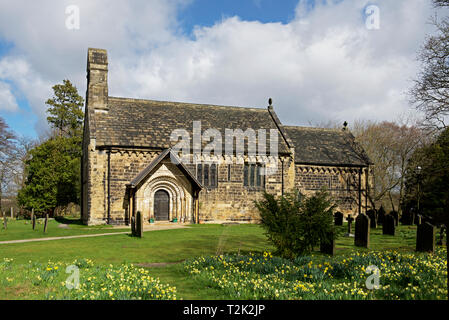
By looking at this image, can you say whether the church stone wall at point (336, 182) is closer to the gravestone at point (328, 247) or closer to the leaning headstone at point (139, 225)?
the leaning headstone at point (139, 225)

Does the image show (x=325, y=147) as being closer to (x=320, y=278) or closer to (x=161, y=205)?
(x=161, y=205)

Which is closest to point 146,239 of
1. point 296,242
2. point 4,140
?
point 296,242

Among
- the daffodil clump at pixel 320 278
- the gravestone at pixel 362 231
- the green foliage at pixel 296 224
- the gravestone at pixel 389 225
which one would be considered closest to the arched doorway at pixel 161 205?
the gravestone at pixel 389 225

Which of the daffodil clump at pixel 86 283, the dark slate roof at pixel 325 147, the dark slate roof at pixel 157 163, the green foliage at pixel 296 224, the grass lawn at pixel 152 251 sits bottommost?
the grass lawn at pixel 152 251

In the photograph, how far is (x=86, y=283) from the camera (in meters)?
8.10

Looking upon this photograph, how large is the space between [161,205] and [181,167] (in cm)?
311

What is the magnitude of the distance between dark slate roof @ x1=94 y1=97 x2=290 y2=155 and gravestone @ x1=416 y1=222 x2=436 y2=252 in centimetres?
1776

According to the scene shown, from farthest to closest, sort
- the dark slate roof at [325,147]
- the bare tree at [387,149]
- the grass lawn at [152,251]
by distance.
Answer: the bare tree at [387,149], the dark slate roof at [325,147], the grass lawn at [152,251]

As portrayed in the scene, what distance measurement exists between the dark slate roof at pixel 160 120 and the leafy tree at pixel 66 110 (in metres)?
20.4

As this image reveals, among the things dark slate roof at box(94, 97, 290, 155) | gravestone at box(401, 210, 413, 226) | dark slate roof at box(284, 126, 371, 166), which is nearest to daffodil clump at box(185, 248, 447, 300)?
dark slate roof at box(94, 97, 290, 155)

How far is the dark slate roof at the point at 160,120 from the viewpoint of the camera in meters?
27.8

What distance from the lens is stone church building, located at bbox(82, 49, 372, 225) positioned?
1058 inches

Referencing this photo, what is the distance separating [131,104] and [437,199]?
23437mm
